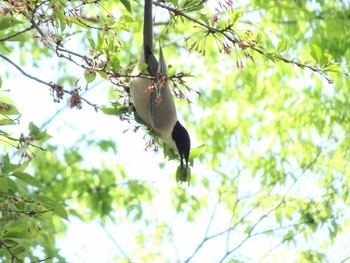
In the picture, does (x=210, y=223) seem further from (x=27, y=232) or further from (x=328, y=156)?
(x=27, y=232)

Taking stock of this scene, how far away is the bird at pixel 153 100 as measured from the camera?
1865mm

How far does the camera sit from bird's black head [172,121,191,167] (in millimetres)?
2013

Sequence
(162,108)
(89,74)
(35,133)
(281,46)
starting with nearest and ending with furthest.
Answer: (89,74), (35,133), (281,46), (162,108)

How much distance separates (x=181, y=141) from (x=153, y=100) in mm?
180

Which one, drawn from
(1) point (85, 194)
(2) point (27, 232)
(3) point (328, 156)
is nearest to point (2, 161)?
(2) point (27, 232)

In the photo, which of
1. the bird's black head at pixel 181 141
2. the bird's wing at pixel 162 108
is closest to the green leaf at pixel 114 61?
the bird's wing at pixel 162 108

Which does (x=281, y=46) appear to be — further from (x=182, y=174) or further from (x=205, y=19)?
(x=182, y=174)

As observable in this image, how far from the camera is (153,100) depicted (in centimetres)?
194

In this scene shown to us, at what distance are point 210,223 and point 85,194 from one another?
1.06 meters

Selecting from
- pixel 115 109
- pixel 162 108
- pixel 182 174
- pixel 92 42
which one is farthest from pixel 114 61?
pixel 182 174

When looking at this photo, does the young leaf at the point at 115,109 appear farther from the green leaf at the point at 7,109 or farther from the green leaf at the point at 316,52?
the green leaf at the point at 316,52

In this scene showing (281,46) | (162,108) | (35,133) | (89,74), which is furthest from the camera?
(162,108)

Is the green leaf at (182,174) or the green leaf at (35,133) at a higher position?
the green leaf at (182,174)

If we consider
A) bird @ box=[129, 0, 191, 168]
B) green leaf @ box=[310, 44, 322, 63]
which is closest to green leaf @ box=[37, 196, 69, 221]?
bird @ box=[129, 0, 191, 168]
